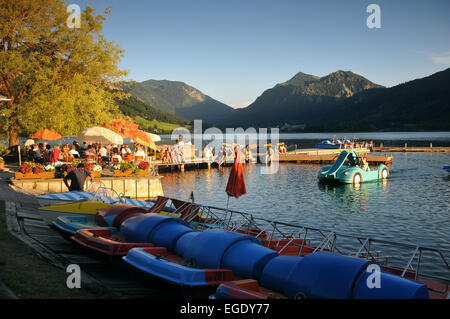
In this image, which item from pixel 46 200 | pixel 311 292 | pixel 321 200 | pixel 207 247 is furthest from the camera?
pixel 321 200

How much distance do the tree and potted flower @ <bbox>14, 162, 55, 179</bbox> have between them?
902 cm

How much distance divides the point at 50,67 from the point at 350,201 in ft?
90.1

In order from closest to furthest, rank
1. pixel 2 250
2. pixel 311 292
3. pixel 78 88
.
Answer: pixel 311 292, pixel 2 250, pixel 78 88

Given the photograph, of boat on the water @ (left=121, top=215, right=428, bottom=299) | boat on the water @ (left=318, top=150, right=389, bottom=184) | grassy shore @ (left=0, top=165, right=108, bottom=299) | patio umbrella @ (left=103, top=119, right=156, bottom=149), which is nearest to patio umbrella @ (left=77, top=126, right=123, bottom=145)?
patio umbrella @ (left=103, top=119, right=156, bottom=149)

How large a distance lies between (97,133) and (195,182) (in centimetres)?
1396

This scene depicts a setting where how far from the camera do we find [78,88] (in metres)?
33.6

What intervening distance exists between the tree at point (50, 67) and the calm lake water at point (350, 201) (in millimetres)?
10731

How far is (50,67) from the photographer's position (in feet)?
112

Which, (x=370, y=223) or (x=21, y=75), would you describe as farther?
(x=21, y=75)

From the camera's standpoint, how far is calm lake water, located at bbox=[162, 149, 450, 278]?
20406 millimetres

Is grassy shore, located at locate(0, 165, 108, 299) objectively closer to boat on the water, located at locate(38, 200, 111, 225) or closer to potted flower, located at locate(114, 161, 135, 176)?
boat on the water, located at locate(38, 200, 111, 225)

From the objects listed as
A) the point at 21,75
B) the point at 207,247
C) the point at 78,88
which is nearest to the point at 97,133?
the point at 78,88
